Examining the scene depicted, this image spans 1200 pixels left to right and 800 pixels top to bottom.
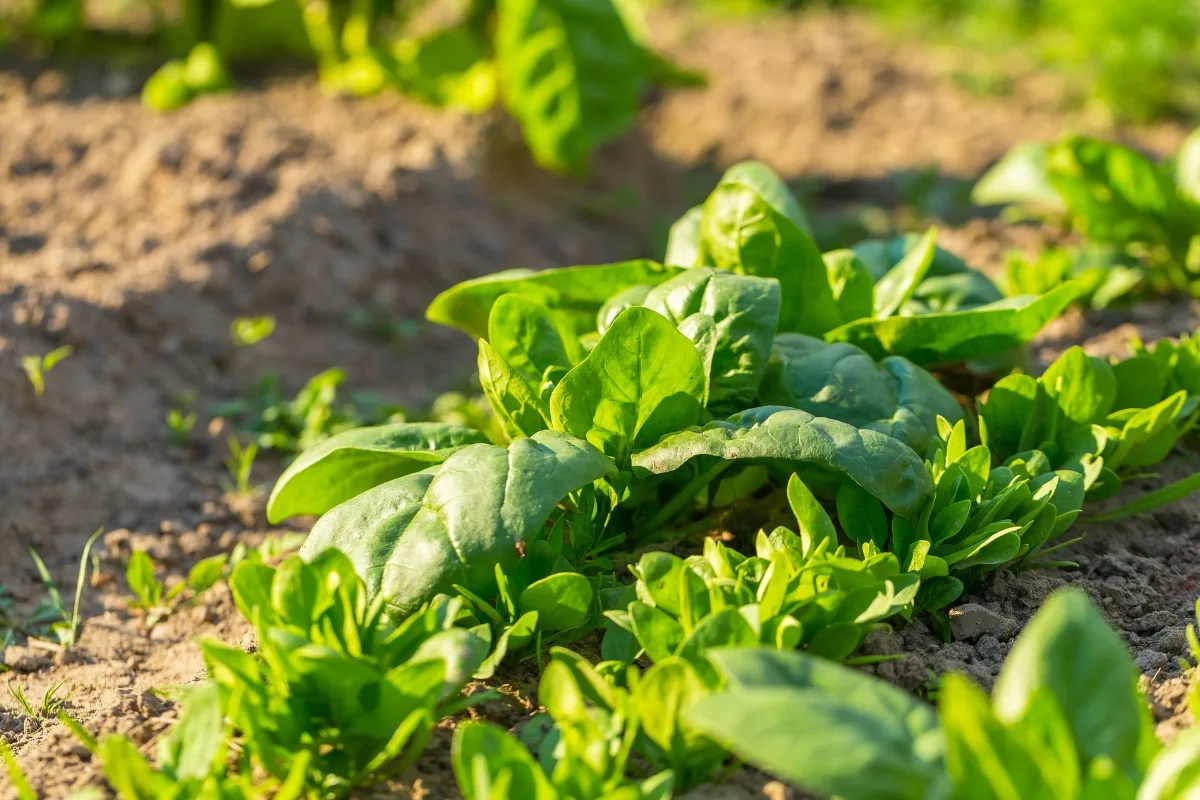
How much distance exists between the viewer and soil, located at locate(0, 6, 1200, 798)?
1909mm

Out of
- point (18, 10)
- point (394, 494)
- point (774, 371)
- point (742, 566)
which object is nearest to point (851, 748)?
point (742, 566)

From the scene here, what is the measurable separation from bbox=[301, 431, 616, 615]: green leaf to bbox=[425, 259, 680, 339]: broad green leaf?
1.65 ft

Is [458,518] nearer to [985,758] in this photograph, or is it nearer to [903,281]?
[985,758]

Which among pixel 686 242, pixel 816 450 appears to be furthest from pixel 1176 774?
pixel 686 242

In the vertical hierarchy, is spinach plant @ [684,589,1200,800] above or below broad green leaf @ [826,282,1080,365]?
below

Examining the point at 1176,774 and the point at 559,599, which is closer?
the point at 1176,774

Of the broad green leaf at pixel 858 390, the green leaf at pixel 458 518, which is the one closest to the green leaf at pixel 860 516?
the broad green leaf at pixel 858 390

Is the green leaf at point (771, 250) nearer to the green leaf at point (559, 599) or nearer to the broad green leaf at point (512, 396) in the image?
the broad green leaf at point (512, 396)

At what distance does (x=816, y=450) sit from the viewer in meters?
1.67

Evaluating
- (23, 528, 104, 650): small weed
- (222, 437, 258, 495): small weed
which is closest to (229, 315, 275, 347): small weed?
(222, 437, 258, 495): small weed

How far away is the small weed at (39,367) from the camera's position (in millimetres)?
2658

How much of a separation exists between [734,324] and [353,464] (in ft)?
2.25

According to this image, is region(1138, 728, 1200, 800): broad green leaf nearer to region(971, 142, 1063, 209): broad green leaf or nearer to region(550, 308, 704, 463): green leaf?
region(550, 308, 704, 463): green leaf

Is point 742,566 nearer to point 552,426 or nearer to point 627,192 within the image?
point 552,426
